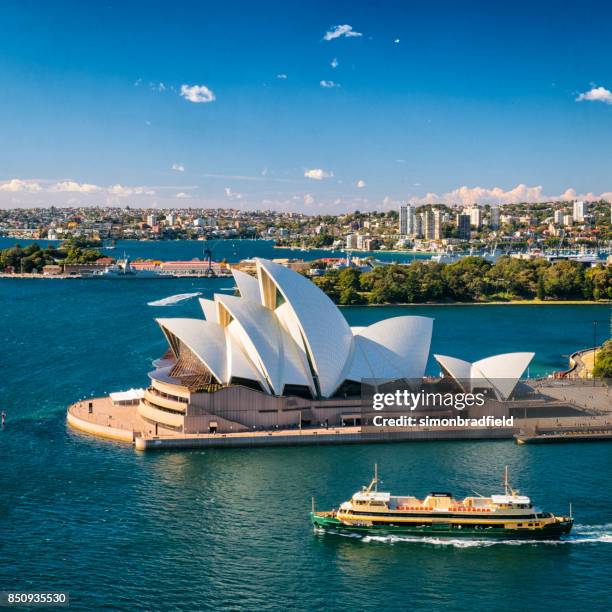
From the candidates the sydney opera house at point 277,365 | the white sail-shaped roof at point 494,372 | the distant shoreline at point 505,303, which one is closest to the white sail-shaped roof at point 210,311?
the sydney opera house at point 277,365

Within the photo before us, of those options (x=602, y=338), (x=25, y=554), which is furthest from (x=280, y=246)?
(x=25, y=554)

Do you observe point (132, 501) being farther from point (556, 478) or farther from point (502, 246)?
point (502, 246)

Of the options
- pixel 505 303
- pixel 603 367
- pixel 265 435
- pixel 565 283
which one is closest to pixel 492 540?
pixel 265 435

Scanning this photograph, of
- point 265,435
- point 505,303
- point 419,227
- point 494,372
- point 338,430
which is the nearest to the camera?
point 265,435

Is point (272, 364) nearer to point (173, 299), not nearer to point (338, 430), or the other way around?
point (338, 430)

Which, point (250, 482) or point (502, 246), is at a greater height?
point (502, 246)

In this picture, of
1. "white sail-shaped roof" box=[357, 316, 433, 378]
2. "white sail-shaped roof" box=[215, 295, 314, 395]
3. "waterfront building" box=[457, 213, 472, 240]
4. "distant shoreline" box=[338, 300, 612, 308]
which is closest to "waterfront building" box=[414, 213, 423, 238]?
"waterfront building" box=[457, 213, 472, 240]

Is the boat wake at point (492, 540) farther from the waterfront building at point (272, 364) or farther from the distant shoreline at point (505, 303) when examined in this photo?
the distant shoreline at point (505, 303)
